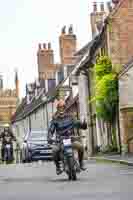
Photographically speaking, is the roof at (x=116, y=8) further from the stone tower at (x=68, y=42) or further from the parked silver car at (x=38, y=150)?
the stone tower at (x=68, y=42)

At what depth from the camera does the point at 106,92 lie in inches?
1687

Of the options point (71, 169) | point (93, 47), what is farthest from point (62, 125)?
point (93, 47)

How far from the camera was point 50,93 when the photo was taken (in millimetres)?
78750

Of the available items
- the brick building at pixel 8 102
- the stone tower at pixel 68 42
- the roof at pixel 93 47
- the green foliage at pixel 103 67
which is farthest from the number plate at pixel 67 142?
the brick building at pixel 8 102

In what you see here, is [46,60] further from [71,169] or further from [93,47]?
[71,169]

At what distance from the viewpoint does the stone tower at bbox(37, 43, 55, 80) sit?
8212 cm

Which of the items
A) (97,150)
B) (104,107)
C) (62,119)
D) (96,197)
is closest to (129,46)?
(104,107)

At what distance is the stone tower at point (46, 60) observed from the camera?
82.1 m

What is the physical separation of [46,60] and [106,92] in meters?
40.8

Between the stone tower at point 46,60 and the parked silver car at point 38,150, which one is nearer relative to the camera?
the parked silver car at point 38,150

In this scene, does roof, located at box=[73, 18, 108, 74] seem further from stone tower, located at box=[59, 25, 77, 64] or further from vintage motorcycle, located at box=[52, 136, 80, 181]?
vintage motorcycle, located at box=[52, 136, 80, 181]

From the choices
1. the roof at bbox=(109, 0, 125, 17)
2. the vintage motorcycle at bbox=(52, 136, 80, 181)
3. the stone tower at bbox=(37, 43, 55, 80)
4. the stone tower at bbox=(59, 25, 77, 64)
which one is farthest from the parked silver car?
the stone tower at bbox=(37, 43, 55, 80)

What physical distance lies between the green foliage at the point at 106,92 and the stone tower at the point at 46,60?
37753 mm

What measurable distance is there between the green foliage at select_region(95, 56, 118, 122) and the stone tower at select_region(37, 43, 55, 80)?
3775 centimetres
